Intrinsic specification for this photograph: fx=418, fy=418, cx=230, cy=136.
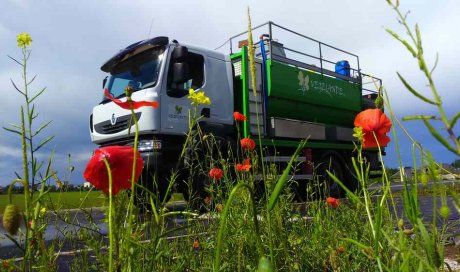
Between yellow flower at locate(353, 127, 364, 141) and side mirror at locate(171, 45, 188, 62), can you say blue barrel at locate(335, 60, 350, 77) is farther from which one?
yellow flower at locate(353, 127, 364, 141)

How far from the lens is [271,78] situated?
8.34 meters

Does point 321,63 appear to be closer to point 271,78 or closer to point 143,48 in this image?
point 271,78

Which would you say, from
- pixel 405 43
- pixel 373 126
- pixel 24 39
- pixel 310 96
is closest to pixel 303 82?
pixel 310 96

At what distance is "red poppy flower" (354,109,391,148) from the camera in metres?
1.25

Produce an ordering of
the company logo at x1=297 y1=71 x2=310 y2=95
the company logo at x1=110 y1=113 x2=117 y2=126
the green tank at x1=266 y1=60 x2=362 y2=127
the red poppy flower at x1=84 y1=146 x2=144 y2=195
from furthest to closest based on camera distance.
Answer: the company logo at x1=297 y1=71 x2=310 y2=95 → the green tank at x1=266 y1=60 x2=362 y2=127 → the company logo at x1=110 y1=113 x2=117 y2=126 → the red poppy flower at x1=84 y1=146 x2=144 y2=195

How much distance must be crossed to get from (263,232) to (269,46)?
7.14 meters

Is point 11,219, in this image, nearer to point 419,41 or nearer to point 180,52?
point 419,41

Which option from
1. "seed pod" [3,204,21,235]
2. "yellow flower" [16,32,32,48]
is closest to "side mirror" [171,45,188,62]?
"yellow flower" [16,32,32,48]

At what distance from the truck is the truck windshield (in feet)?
0.05

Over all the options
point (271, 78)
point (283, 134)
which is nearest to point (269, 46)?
point (271, 78)

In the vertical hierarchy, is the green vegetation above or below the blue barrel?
below

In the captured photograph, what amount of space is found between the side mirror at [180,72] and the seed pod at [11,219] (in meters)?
5.67

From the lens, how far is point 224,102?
23.4ft

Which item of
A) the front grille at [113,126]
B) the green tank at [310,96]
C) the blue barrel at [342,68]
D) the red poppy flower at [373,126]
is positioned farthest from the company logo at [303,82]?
the red poppy flower at [373,126]
